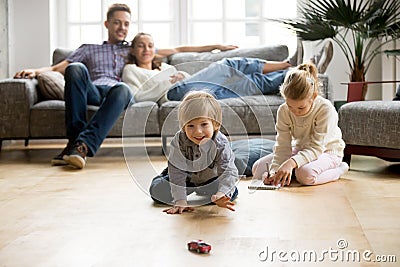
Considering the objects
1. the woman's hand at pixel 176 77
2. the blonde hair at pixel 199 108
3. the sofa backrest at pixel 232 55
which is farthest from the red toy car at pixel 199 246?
the sofa backrest at pixel 232 55

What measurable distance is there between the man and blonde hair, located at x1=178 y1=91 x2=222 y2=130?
140 centimetres

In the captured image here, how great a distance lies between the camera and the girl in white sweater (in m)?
3.15

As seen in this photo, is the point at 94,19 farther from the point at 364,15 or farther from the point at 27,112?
the point at 364,15

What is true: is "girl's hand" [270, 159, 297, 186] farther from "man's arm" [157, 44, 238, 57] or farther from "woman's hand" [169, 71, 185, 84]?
"man's arm" [157, 44, 238, 57]

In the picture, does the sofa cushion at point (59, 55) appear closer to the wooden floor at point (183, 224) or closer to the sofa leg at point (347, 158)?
the wooden floor at point (183, 224)

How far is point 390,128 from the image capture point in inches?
139

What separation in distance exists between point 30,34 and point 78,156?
6.49 feet

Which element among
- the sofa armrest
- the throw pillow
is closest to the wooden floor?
the sofa armrest

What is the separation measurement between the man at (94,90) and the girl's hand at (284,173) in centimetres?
117

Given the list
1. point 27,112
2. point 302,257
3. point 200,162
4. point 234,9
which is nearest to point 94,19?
point 234,9

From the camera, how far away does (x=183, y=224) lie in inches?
93.2

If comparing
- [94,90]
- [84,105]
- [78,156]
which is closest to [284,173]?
[78,156]

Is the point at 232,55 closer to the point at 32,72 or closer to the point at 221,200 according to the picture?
the point at 32,72

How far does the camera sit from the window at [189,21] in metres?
5.69
